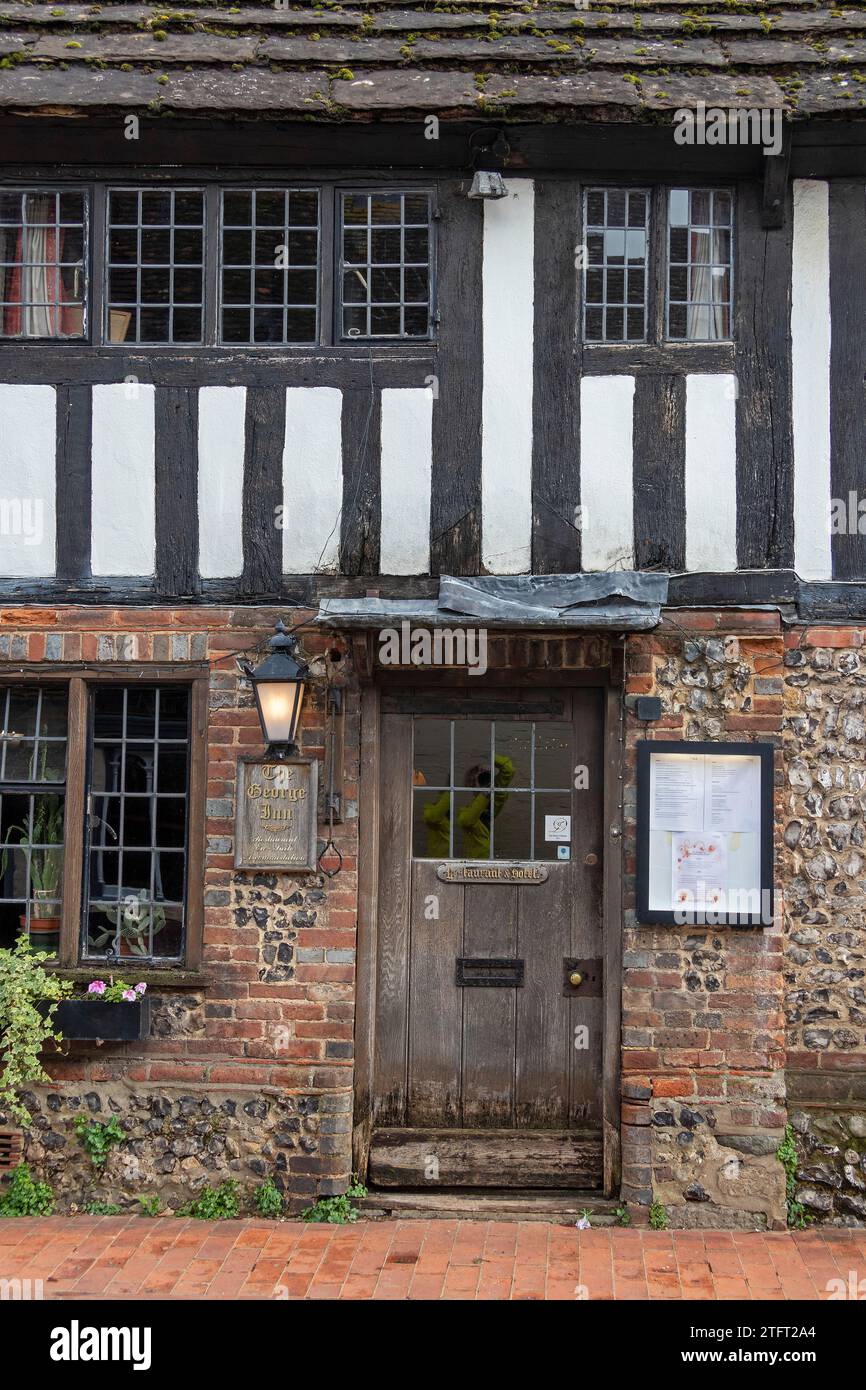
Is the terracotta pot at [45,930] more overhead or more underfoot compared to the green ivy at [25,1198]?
more overhead

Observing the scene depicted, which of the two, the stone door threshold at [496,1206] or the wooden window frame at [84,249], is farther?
the wooden window frame at [84,249]

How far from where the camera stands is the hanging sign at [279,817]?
20.5 feet

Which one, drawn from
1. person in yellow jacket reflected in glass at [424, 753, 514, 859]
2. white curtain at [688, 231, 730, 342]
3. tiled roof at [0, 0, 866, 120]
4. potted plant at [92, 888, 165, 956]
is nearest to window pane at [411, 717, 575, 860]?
person in yellow jacket reflected in glass at [424, 753, 514, 859]

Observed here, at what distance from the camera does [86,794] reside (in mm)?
6391

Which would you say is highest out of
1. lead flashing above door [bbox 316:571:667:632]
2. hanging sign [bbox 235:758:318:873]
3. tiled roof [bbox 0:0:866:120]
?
tiled roof [bbox 0:0:866:120]

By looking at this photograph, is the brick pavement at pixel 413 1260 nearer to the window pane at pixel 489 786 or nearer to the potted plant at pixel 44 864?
the potted plant at pixel 44 864

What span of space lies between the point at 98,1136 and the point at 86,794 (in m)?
1.61

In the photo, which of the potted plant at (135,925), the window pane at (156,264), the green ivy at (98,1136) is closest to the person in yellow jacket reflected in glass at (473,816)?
the potted plant at (135,925)

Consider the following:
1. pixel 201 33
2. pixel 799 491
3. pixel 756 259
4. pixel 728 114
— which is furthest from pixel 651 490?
pixel 201 33

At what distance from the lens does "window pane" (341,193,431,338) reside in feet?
21.0

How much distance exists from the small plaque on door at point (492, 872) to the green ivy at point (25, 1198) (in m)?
2.38

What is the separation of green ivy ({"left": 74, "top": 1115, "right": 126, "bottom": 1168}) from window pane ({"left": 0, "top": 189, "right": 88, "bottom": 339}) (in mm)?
3821

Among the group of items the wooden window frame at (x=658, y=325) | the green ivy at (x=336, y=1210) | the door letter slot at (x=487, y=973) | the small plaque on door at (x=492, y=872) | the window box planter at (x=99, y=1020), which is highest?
the wooden window frame at (x=658, y=325)

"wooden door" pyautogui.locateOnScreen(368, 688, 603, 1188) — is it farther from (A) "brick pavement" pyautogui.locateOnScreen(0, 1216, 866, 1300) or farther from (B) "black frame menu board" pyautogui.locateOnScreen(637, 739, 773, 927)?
(A) "brick pavement" pyautogui.locateOnScreen(0, 1216, 866, 1300)
